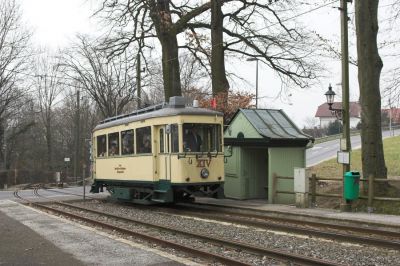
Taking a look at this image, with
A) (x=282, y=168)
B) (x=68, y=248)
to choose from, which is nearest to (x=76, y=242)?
(x=68, y=248)

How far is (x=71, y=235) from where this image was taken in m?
12.5

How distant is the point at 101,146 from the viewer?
22547 mm

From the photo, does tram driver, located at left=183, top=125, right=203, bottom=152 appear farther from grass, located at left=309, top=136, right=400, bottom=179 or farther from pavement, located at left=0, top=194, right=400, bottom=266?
grass, located at left=309, top=136, right=400, bottom=179

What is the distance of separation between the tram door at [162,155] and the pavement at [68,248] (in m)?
3.56

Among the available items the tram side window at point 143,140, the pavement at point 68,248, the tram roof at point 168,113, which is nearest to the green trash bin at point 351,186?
the tram roof at point 168,113

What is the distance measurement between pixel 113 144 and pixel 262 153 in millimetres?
5847

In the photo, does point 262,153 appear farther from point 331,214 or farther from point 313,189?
point 331,214

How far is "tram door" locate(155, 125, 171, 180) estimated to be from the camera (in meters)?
17.1

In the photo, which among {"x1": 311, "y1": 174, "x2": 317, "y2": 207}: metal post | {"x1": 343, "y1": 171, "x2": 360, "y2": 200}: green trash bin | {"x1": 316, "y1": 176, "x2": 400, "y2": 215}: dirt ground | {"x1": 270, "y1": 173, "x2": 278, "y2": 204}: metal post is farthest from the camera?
{"x1": 270, "y1": 173, "x2": 278, "y2": 204}: metal post

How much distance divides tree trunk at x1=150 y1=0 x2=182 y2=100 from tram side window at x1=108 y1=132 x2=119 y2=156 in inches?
320

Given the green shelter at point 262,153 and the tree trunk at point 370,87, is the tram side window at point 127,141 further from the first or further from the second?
the tree trunk at point 370,87

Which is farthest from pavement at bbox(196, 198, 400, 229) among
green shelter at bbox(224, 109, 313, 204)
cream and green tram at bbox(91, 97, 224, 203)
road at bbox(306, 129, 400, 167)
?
road at bbox(306, 129, 400, 167)

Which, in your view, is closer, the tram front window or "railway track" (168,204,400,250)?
"railway track" (168,204,400,250)

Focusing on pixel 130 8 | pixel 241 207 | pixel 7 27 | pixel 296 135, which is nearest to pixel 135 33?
pixel 130 8
